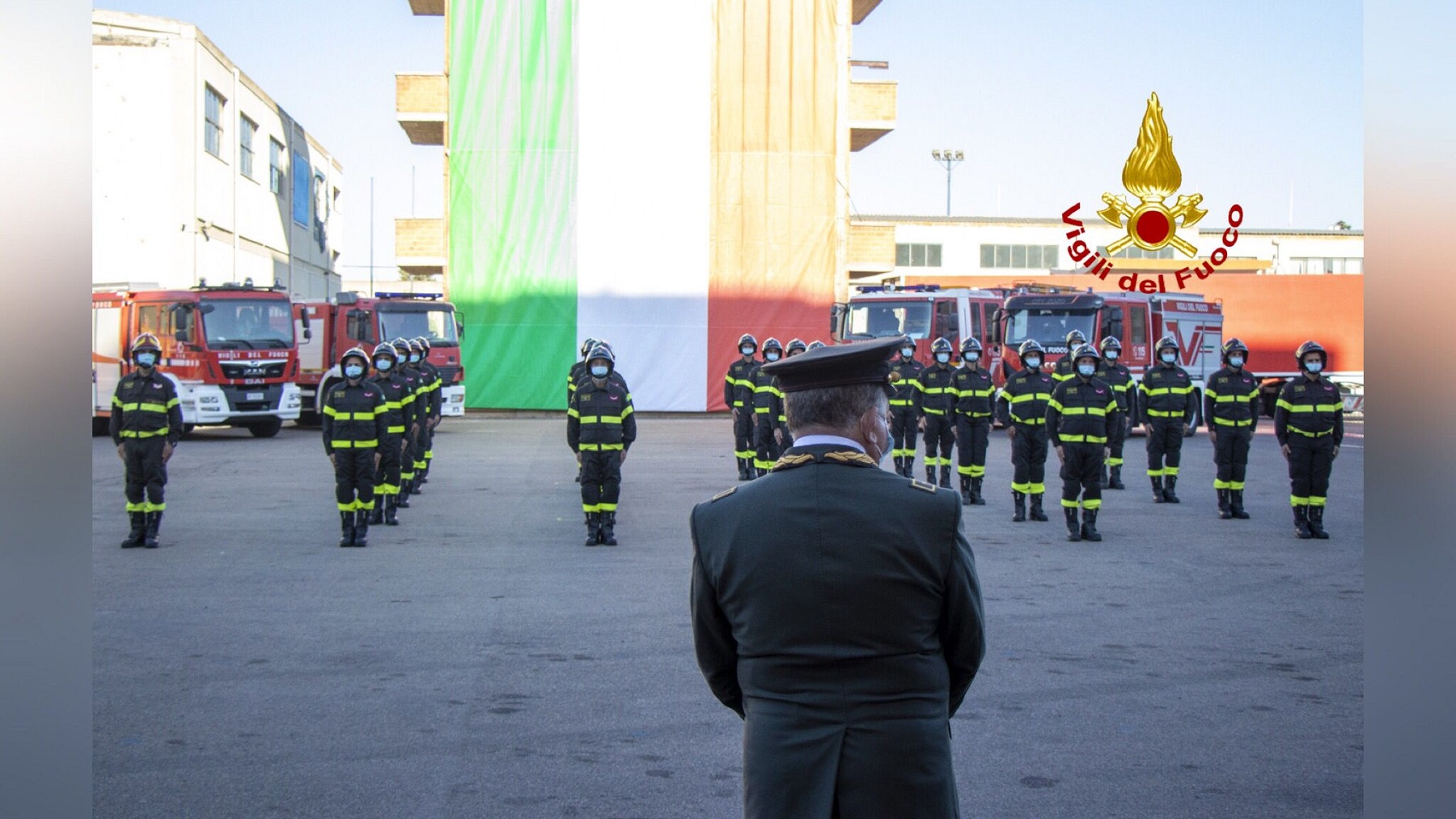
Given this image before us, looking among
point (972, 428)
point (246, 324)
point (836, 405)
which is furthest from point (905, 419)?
point (836, 405)

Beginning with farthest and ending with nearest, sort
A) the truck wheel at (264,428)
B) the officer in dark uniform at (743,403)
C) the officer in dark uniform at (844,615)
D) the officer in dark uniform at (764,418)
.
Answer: the truck wheel at (264,428) → the officer in dark uniform at (743,403) → the officer in dark uniform at (764,418) → the officer in dark uniform at (844,615)

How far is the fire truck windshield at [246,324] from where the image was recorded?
25.5 m

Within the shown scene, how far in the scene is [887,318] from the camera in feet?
88.7

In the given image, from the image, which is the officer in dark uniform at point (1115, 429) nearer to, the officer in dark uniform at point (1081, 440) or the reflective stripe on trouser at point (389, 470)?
the officer in dark uniform at point (1081, 440)

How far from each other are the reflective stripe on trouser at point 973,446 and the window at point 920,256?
43385mm

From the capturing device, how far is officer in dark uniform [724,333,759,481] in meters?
18.1

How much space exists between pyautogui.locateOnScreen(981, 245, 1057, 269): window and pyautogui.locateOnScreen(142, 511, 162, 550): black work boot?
50.5 m

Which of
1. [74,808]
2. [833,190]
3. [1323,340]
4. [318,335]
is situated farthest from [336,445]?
[1323,340]

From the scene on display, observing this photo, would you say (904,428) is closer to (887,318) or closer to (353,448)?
(353,448)

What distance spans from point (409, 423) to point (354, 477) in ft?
10.2

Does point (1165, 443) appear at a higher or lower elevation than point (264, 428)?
higher

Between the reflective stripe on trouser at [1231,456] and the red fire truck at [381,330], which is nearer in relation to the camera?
the reflective stripe on trouser at [1231,456]

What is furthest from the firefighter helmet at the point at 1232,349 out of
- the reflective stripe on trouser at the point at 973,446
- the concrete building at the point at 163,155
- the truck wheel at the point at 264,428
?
the concrete building at the point at 163,155

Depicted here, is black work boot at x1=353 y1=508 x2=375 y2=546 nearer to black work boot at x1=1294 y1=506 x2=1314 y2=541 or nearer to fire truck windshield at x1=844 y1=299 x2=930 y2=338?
black work boot at x1=1294 y1=506 x2=1314 y2=541
